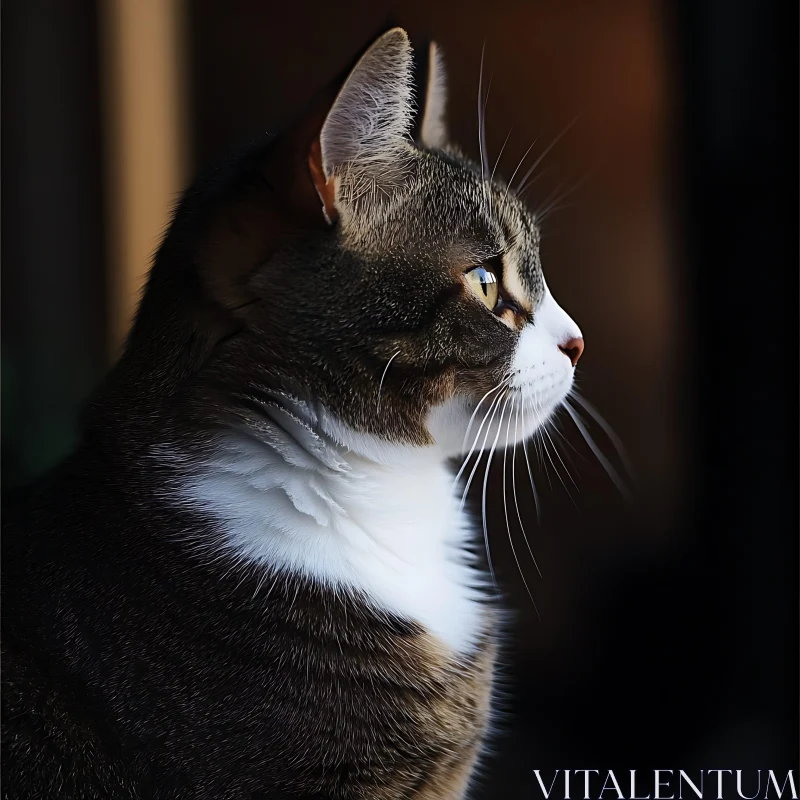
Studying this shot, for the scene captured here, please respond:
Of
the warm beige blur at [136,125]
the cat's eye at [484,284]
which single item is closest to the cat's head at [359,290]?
the cat's eye at [484,284]

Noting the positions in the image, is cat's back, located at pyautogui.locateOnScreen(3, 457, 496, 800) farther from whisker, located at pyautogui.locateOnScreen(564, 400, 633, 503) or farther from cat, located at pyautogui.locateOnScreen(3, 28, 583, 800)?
whisker, located at pyautogui.locateOnScreen(564, 400, 633, 503)

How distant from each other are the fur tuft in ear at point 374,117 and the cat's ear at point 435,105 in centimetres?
5

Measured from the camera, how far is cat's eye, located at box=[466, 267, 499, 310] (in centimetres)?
69

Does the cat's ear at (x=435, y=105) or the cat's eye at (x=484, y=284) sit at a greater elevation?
the cat's ear at (x=435, y=105)

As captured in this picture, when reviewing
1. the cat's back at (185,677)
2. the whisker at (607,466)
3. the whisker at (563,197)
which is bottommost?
the cat's back at (185,677)

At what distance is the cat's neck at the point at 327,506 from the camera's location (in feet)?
2.18

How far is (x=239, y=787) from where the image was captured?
59 centimetres

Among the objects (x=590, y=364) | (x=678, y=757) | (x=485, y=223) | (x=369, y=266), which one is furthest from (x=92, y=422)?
(x=678, y=757)

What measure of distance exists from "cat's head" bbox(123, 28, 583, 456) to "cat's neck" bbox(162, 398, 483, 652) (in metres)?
0.02

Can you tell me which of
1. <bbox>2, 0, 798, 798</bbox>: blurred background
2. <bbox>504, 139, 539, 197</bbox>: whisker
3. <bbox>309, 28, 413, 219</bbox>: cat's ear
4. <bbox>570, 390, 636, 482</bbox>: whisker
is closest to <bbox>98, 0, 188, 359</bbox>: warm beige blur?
<bbox>2, 0, 798, 798</bbox>: blurred background

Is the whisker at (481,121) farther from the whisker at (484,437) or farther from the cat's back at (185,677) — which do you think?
the cat's back at (185,677)

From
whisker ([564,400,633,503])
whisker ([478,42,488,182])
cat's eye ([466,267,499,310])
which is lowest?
whisker ([564,400,633,503])

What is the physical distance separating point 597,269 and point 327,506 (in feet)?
1.37

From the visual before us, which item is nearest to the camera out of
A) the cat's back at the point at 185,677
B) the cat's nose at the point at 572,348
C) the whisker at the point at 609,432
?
the cat's back at the point at 185,677
